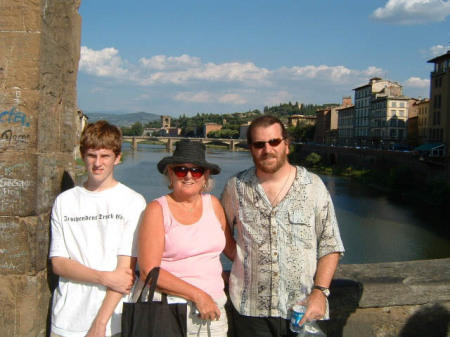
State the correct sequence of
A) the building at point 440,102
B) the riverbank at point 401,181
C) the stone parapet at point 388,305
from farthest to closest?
1. the building at point 440,102
2. the riverbank at point 401,181
3. the stone parapet at point 388,305

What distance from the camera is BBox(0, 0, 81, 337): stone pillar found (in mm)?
1974

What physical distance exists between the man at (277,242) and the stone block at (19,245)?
2.91 ft

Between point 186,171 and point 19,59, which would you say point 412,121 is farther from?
point 19,59

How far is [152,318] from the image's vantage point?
1.72 m

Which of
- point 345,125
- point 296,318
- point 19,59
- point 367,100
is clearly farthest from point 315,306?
point 345,125

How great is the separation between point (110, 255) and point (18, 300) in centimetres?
52

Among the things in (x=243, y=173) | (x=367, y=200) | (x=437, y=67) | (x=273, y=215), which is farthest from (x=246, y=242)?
(x=437, y=67)

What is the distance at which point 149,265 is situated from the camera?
177cm

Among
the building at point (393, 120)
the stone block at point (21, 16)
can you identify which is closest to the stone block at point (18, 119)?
the stone block at point (21, 16)

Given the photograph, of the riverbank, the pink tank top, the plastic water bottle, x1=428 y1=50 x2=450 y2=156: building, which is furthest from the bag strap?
x1=428 y1=50 x2=450 y2=156: building

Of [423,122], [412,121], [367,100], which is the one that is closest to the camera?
[423,122]

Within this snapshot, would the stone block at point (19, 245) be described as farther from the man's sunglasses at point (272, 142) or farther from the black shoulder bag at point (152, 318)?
the man's sunglasses at point (272, 142)

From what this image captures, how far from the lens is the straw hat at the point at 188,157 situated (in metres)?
1.92

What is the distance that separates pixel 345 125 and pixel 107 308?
62366 mm
